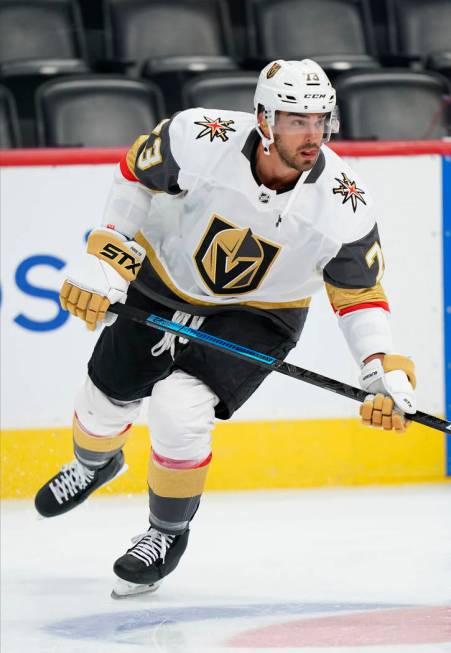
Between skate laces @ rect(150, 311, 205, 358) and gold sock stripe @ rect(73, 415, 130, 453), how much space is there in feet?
1.04

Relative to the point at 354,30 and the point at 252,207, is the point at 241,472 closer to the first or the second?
the point at 252,207

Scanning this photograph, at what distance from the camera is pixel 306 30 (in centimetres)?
609

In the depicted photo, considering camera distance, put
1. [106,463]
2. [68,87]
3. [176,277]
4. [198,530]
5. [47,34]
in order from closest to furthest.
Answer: [176,277] → [106,463] → [198,530] → [68,87] → [47,34]

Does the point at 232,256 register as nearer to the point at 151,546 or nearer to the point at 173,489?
the point at 173,489

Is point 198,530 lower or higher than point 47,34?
lower

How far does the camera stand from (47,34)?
19.5ft

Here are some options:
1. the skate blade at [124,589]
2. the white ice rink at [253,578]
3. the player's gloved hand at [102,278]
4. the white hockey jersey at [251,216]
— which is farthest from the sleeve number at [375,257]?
the skate blade at [124,589]

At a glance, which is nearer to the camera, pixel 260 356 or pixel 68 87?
pixel 260 356

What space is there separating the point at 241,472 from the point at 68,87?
69.9 inches

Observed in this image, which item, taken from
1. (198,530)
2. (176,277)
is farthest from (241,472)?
(176,277)

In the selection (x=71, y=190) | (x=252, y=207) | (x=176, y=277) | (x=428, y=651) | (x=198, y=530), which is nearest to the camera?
(x=428, y=651)

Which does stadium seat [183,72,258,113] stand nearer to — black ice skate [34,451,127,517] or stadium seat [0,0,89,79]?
stadium seat [0,0,89,79]

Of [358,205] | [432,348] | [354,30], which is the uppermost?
[358,205]

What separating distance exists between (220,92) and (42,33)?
1007 millimetres
